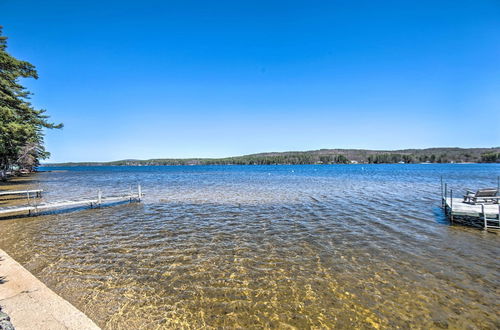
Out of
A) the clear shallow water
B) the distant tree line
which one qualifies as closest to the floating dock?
the clear shallow water

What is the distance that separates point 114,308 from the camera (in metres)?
5.71

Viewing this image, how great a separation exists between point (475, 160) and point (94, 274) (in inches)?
7761

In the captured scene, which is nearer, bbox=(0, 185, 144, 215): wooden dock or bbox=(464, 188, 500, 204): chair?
bbox=(464, 188, 500, 204): chair

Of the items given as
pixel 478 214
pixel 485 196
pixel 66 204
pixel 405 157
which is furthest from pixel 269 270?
pixel 405 157

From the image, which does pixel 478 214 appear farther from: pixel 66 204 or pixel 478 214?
pixel 66 204

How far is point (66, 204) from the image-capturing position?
58.0 feet

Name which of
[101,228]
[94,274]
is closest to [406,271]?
[94,274]

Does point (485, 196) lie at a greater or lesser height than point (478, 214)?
greater

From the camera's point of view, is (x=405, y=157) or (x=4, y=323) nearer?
(x=4, y=323)

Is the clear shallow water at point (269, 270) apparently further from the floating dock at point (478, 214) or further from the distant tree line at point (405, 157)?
the distant tree line at point (405, 157)

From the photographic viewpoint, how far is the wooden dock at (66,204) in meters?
15.9

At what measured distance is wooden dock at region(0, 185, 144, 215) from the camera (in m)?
15.9

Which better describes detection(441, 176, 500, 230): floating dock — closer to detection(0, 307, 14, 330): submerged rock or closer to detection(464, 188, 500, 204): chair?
detection(464, 188, 500, 204): chair

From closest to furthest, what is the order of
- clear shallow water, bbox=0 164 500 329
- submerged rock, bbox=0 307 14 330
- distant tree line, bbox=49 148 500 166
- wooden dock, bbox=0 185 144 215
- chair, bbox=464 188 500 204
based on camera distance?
1. submerged rock, bbox=0 307 14 330
2. clear shallow water, bbox=0 164 500 329
3. chair, bbox=464 188 500 204
4. wooden dock, bbox=0 185 144 215
5. distant tree line, bbox=49 148 500 166
